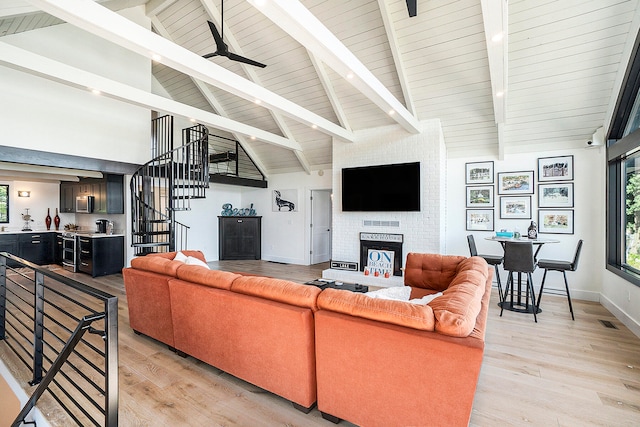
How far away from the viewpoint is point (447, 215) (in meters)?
5.72

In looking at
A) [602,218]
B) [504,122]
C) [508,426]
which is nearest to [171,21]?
[504,122]

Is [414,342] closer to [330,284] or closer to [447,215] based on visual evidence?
[330,284]

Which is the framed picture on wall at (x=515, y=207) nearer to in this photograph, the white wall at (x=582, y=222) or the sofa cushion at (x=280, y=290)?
the white wall at (x=582, y=222)

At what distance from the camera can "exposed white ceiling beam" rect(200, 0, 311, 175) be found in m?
4.97

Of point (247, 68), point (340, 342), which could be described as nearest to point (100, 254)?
point (247, 68)

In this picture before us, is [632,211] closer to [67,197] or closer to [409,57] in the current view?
[409,57]

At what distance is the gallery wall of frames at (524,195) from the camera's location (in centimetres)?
481

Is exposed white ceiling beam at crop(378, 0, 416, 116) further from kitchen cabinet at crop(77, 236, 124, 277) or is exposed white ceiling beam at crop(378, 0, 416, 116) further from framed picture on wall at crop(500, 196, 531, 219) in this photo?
kitchen cabinet at crop(77, 236, 124, 277)

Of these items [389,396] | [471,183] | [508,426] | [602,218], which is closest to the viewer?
[389,396]

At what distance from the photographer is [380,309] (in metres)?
1.71

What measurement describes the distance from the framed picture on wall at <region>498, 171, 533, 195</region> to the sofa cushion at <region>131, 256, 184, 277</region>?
17.0 feet

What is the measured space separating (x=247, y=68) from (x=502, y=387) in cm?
594

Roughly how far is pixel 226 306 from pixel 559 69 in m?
4.98

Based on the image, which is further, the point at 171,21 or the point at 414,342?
the point at 171,21
